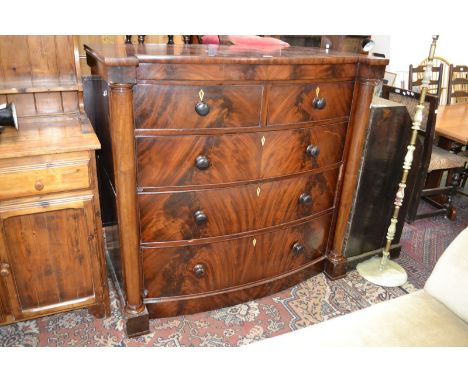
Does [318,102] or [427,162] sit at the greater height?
[318,102]

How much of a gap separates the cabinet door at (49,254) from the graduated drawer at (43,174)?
0.06 metres

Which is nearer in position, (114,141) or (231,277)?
(114,141)

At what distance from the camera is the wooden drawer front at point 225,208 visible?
1.72 meters

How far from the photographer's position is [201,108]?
1546 mm

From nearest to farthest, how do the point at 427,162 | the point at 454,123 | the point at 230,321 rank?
the point at 230,321, the point at 427,162, the point at 454,123

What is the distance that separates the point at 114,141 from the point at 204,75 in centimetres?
44

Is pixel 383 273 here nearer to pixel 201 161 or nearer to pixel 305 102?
pixel 305 102

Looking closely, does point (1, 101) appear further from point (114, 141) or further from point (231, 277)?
point (231, 277)

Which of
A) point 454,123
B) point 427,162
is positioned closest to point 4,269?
point 427,162

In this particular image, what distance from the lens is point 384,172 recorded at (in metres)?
2.34

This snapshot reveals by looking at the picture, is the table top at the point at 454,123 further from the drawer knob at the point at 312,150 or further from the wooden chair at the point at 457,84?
the drawer knob at the point at 312,150

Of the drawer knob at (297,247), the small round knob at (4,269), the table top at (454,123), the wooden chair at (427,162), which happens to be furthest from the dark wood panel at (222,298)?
the table top at (454,123)

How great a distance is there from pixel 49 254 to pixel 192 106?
0.92 m
